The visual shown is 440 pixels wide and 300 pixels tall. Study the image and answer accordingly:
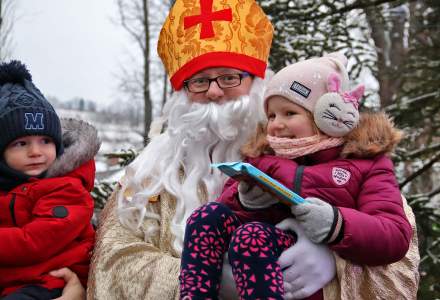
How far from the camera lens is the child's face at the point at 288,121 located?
7.21ft

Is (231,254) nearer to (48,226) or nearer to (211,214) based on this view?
(211,214)

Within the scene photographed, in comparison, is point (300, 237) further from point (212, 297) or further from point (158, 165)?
point (158, 165)

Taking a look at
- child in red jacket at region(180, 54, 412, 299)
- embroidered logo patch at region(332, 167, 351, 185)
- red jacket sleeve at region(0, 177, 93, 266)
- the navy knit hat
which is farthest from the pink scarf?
the navy knit hat

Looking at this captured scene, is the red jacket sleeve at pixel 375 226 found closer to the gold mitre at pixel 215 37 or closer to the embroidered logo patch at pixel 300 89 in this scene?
the embroidered logo patch at pixel 300 89

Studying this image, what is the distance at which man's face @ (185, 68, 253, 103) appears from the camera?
2.79 m

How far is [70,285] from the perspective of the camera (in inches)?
98.8

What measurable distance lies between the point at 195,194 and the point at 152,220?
0.26 meters

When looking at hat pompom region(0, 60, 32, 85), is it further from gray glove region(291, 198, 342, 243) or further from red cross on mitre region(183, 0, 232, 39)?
gray glove region(291, 198, 342, 243)

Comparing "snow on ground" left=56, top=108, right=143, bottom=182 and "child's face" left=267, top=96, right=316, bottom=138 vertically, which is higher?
"child's face" left=267, top=96, right=316, bottom=138

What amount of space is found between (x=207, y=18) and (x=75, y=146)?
3.42ft

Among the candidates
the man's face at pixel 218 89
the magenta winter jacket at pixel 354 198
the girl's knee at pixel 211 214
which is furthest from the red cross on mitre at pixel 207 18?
the girl's knee at pixel 211 214

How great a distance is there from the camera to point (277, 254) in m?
1.93

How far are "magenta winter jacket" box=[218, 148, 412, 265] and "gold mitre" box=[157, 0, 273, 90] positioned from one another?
790 mm

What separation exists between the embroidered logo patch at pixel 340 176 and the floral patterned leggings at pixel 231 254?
0.29 m
